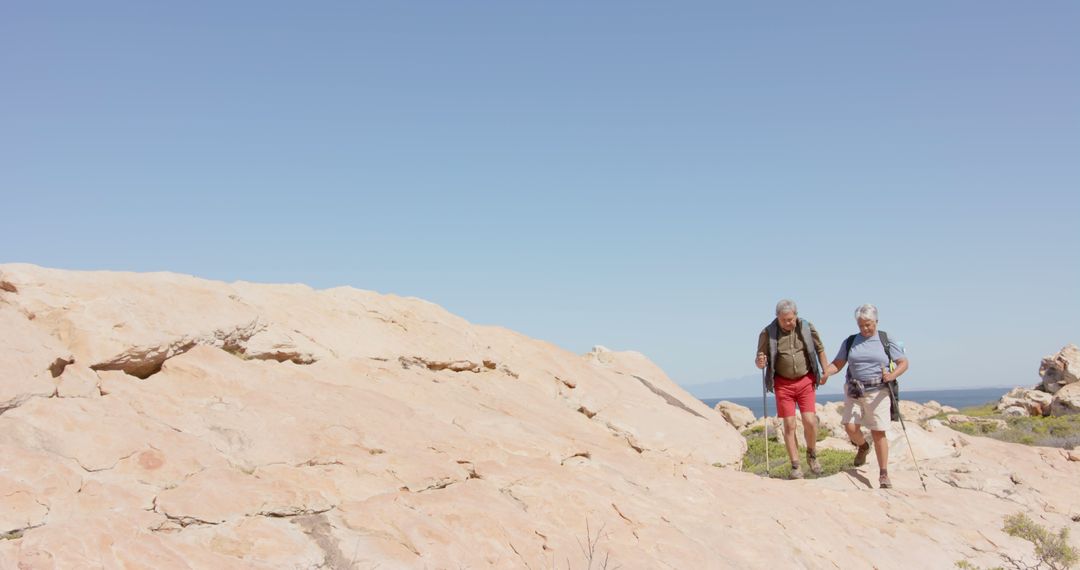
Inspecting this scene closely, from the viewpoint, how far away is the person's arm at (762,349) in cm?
1208

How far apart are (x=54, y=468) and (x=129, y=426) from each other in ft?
3.26

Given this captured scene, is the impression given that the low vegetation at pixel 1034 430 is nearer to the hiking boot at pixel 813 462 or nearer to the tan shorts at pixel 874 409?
the tan shorts at pixel 874 409

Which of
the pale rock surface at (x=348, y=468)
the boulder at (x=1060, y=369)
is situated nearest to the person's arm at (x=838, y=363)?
the pale rock surface at (x=348, y=468)

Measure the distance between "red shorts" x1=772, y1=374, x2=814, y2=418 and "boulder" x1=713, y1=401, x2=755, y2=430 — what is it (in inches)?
421

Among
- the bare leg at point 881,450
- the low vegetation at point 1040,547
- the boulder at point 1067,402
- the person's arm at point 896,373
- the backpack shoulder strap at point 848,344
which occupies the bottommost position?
the low vegetation at point 1040,547

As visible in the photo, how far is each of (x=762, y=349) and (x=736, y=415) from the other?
11632 millimetres

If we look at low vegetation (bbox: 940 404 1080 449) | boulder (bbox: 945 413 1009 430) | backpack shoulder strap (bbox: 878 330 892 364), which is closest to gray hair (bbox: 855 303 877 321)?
backpack shoulder strap (bbox: 878 330 892 364)

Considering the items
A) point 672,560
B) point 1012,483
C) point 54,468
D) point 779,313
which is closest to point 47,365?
point 54,468

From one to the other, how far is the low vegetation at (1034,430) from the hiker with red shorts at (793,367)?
862 centimetres

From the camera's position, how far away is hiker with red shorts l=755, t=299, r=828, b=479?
456 inches

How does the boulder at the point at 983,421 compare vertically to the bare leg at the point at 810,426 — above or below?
below

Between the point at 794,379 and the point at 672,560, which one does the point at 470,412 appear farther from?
the point at 794,379

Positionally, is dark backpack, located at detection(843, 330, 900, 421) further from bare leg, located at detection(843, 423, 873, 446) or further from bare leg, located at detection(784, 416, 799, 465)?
bare leg, located at detection(784, 416, 799, 465)

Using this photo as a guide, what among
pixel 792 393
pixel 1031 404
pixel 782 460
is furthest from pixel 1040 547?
pixel 1031 404
